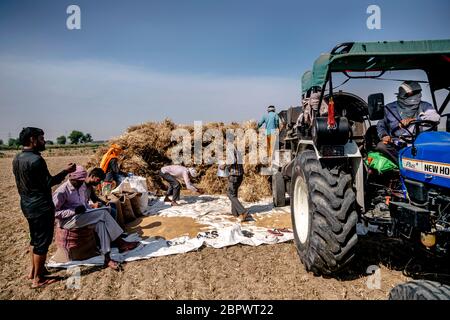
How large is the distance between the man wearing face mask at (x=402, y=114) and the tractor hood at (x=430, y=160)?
0.30m

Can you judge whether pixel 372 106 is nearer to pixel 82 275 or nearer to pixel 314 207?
pixel 314 207

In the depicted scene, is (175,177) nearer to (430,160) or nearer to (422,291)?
(430,160)

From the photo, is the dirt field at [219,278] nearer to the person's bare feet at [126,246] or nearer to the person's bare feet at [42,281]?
the person's bare feet at [42,281]

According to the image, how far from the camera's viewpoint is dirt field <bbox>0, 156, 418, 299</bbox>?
11.9 feet

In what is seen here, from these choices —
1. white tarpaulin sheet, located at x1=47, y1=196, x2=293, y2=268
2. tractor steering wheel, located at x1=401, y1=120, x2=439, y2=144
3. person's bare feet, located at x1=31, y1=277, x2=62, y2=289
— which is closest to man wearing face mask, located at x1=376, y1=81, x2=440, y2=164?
tractor steering wheel, located at x1=401, y1=120, x2=439, y2=144

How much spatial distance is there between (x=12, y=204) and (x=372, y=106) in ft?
31.8

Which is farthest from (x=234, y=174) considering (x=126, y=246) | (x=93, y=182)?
(x=93, y=182)

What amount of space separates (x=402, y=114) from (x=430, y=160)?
1.05m

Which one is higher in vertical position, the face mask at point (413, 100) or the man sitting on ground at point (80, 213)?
the face mask at point (413, 100)

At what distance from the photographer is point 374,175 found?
4180mm

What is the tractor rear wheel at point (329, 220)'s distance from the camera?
10.9ft

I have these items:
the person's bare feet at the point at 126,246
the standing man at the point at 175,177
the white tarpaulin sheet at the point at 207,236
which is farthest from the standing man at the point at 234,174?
the person's bare feet at the point at 126,246

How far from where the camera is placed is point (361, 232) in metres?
5.36

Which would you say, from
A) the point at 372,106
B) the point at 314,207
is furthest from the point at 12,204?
the point at 372,106
